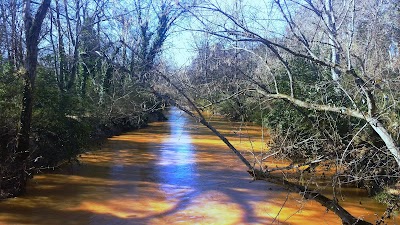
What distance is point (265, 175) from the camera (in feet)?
15.2

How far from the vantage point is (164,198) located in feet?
28.6

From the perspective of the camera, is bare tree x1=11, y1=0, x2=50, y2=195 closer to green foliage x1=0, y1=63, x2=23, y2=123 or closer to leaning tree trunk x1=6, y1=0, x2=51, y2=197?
leaning tree trunk x1=6, y1=0, x2=51, y2=197

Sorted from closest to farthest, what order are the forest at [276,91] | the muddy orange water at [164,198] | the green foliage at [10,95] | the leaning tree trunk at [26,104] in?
the forest at [276,91]
the muddy orange water at [164,198]
the leaning tree trunk at [26,104]
the green foliage at [10,95]

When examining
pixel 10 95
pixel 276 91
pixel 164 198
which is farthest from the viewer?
pixel 10 95

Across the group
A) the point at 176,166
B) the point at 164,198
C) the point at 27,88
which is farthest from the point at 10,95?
the point at 176,166

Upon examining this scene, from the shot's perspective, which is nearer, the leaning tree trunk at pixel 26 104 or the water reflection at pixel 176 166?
the leaning tree trunk at pixel 26 104

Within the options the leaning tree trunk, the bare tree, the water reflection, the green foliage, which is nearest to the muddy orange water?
the water reflection

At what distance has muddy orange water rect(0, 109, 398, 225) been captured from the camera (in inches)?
291

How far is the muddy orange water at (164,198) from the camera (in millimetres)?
7402

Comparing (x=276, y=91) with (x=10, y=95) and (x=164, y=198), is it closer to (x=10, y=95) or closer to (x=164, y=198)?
(x=164, y=198)

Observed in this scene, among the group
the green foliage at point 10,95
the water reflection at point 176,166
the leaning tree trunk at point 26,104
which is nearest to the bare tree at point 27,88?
the leaning tree trunk at point 26,104

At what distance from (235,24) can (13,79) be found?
6220 mm

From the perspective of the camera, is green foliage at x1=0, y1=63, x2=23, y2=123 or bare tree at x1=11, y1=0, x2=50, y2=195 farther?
green foliage at x1=0, y1=63, x2=23, y2=123

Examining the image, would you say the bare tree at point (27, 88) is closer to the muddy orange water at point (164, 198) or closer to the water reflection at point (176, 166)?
the muddy orange water at point (164, 198)
